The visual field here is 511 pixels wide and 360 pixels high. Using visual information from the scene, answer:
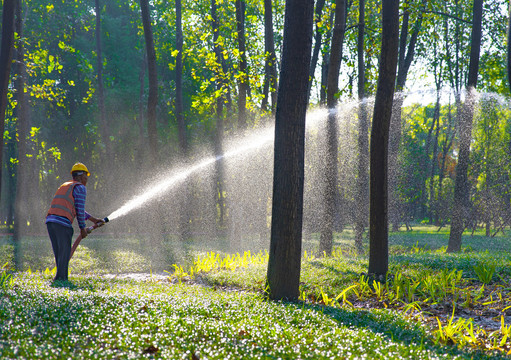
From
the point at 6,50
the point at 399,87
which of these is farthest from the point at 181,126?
the point at 6,50

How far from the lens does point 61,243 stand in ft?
23.6

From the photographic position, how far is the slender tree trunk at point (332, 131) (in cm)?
1137

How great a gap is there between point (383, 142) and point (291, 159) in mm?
2023

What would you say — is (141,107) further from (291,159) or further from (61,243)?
(291,159)

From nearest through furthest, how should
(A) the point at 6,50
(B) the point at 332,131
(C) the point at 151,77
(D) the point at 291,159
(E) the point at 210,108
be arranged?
1. (D) the point at 291,159
2. (A) the point at 6,50
3. (B) the point at 332,131
4. (C) the point at 151,77
5. (E) the point at 210,108

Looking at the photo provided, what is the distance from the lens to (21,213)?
52.1 feet

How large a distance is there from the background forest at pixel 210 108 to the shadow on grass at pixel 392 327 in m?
6.86

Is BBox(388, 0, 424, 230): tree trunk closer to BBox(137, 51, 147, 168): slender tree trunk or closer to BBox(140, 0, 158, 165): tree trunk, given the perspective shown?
BBox(140, 0, 158, 165): tree trunk

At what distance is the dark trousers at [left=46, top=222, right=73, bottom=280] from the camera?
23.5 ft

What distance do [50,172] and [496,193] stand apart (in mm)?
24003

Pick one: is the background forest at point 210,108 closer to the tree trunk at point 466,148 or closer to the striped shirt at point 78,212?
the tree trunk at point 466,148

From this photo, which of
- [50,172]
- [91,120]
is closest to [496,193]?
[91,120]

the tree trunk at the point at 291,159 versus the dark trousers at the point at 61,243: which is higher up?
the tree trunk at the point at 291,159

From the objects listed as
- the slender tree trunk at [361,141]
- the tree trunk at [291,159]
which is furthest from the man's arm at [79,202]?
the slender tree trunk at [361,141]
